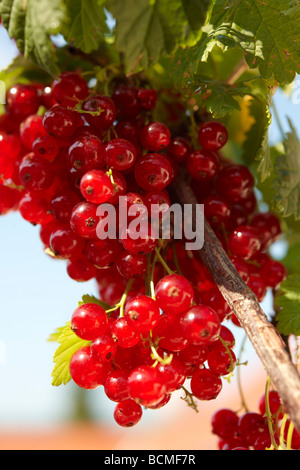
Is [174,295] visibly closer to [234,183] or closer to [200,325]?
[200,325]

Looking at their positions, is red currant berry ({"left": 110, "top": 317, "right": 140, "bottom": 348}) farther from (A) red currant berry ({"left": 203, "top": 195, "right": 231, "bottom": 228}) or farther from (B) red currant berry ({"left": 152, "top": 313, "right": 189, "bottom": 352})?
(A) red currant berry ({"left": 203, "top": 195, "right": 231, "bottom": 228})

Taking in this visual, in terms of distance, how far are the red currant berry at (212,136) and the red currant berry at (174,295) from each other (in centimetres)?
22

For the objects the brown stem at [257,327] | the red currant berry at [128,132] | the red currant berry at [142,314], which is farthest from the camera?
the red currant berry at [128,132]

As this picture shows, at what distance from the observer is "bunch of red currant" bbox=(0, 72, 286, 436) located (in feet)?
1.60

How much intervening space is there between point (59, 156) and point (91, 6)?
0.20 m

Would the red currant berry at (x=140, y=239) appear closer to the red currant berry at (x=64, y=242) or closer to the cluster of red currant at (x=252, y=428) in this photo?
the red currant berry at (x=64, y=242)

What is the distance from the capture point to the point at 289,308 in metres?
0.60

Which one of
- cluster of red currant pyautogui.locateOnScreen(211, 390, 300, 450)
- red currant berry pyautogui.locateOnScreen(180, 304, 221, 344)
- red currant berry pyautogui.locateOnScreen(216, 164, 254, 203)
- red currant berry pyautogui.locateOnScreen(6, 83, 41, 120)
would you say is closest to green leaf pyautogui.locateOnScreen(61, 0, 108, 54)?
red currant berry pyautogui.locateOnScreen(6, 83, 41, 120)

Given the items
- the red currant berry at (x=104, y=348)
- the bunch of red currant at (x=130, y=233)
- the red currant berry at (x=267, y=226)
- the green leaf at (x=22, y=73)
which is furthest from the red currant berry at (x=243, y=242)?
the green leaf at (x=22, y=73)

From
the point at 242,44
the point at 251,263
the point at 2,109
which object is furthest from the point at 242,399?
the point at 2,109

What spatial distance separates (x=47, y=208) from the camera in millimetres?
627

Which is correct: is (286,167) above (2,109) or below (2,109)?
below

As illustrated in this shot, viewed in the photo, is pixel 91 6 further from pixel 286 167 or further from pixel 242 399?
pixel 242 399

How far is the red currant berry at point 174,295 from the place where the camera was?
Answer: 18.7 inches
